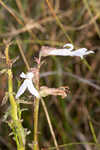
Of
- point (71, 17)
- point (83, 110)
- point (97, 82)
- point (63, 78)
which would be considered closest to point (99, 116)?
point (83, 110)

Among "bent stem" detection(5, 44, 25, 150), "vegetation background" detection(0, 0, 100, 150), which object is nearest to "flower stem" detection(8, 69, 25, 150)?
"bent stem" detection(5, 44, 25, 150)

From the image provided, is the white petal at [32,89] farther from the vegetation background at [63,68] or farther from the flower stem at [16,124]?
the vegetation background at [63,68]

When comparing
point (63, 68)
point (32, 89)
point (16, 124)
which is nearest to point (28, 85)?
point (32, 89)

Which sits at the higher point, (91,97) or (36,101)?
(91,97)

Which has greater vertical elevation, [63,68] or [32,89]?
[63,68]

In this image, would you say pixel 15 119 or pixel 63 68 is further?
pixel 63 68

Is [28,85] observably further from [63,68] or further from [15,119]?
[63,68]

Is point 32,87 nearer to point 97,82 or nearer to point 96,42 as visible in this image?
point 97,82

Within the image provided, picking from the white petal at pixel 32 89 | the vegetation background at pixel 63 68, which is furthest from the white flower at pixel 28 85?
the vegetation background at pixel 63 68

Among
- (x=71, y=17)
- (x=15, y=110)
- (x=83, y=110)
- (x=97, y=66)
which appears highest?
(x=71, y=17)

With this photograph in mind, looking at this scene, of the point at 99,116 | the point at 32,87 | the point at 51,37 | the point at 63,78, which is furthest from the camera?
the point at 51,37
